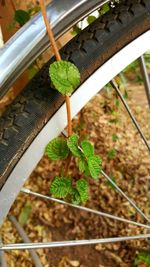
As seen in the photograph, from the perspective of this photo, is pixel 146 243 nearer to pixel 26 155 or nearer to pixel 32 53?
pixel 26 155

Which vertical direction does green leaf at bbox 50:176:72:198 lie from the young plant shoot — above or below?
below

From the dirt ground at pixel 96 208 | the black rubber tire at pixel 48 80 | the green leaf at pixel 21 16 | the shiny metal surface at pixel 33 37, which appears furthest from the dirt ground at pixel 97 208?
the shiny metal surface at pixel 33 37

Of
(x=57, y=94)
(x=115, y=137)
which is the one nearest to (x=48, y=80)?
(x=57, y=94)

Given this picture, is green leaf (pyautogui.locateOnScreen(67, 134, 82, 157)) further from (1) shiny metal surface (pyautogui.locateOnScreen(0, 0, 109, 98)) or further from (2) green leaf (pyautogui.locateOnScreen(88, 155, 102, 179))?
(1) shiny metal surface (pyautogui.locateOnScreen(0, 0, 109, 98))

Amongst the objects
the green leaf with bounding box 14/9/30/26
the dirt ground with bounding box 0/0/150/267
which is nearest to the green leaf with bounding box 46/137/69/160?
the green leaf with bounding box 14/9/30/26

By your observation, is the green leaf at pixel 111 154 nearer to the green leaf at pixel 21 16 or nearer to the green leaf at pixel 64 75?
the green leaf at pixel 21 16

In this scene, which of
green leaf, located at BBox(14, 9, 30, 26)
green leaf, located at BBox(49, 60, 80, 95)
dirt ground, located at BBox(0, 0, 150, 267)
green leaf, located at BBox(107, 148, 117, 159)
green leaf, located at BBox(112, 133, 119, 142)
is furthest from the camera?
green leaf, located at BBox(112, 133, 119, 142)

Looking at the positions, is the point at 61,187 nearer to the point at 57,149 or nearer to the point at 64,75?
the point at 57,149
